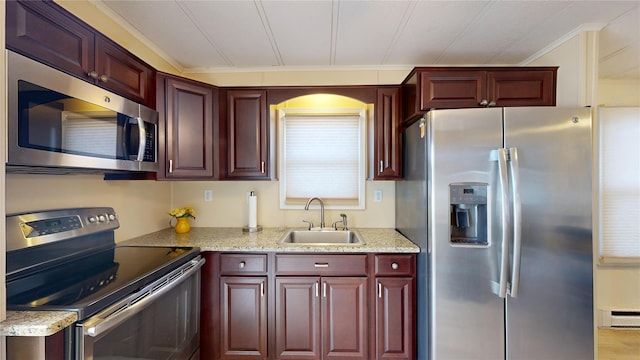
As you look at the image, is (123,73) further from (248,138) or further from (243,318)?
(243,318)

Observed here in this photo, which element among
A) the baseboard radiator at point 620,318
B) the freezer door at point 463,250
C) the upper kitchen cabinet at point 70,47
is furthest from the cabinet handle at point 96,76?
the baseboard radiator at point 620,318

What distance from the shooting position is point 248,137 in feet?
7.49

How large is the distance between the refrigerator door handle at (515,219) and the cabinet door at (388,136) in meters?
0.81

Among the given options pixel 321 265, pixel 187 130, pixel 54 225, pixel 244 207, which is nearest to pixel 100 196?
pixel 54 225

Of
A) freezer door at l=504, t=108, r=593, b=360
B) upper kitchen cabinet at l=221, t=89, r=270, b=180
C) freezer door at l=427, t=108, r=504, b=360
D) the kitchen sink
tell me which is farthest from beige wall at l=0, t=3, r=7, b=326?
freezer door at l=504, t=108, r=593, b=360

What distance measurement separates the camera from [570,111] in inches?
63.3

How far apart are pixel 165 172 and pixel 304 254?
3.67 feet

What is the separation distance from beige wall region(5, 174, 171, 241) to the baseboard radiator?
416cm

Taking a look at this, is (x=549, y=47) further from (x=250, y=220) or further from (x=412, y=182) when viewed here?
(x=250, y=220)

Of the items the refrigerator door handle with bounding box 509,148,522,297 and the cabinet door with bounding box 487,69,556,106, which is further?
the cabinet door with bounding box 487,69,556,106

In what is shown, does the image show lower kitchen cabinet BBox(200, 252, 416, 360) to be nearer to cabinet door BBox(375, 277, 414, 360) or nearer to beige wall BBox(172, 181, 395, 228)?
cabinet door BBox(375, 277, 414, 360)

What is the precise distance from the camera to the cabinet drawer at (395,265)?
1.86 metres

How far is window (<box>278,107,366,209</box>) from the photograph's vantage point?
2.55m

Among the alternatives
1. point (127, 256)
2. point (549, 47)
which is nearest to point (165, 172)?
point (127, 256)
